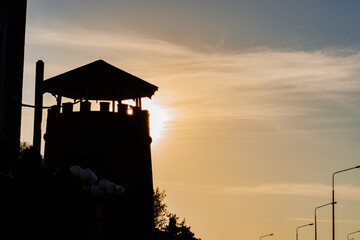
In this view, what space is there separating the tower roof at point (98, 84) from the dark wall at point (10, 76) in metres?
22.4

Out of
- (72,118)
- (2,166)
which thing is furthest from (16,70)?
(72,118)

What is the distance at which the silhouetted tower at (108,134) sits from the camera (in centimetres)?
4331

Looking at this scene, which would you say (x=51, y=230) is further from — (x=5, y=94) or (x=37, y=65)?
(x=37, y=65)

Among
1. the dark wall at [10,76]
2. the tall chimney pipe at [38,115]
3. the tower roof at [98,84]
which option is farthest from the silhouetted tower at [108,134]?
the dark wall at [10,76]

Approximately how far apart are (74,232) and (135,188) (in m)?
20.8

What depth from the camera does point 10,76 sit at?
19797 mm

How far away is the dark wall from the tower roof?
22.4 metres

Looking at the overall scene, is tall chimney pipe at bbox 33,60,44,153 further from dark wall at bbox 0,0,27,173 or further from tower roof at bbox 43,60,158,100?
tower roof at bbox 43,60,158,100

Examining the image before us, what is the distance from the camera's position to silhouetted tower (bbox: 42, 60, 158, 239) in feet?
142

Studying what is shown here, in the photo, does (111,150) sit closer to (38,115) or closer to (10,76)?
(38,115)

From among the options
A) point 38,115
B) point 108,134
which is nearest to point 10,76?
point 38,115

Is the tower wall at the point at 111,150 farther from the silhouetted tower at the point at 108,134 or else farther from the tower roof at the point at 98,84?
the tower roof at the point at 98,84

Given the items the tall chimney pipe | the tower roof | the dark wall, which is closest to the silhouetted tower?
the tower roof

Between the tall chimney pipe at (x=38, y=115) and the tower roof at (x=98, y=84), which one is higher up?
the tower roof at (x=98, y=84)
